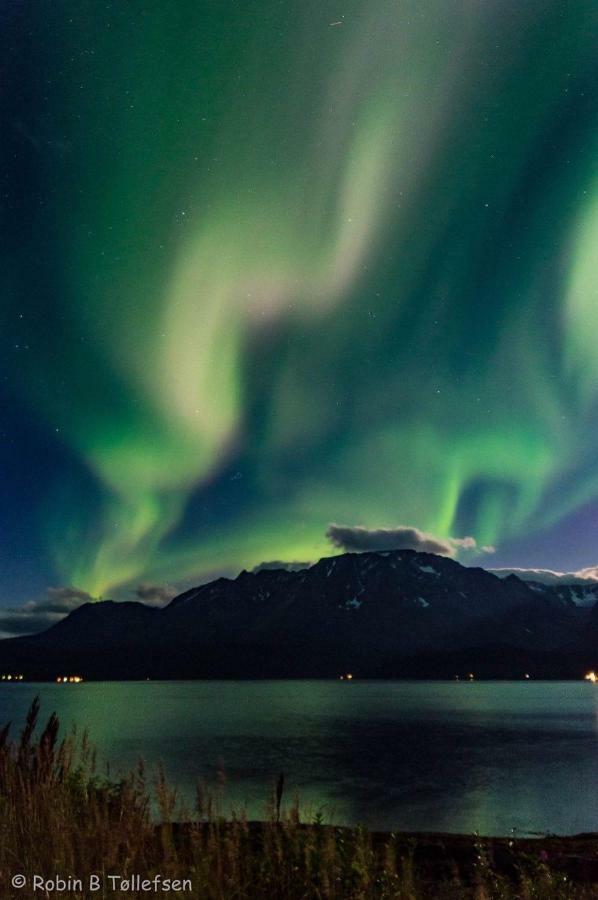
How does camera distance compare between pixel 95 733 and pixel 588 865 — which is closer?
pixel 588 865

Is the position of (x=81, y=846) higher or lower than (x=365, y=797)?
higher

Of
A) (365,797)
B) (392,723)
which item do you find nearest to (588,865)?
(365,797)

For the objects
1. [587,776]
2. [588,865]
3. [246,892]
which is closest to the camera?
[246,892]

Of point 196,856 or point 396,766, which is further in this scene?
point 396,766

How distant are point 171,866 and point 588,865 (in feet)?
39.8

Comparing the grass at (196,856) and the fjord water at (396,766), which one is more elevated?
the grass at (196,856)

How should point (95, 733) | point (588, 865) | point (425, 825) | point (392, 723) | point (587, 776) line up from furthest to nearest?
point (392, 723) < point (95, 733) < point (587, 776) < point (425, 825) < point (588, 865)

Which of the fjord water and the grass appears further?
the fjord water

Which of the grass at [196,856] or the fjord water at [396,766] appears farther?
the fjord water at [396,766]

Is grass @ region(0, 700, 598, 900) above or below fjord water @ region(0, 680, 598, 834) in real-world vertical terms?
above

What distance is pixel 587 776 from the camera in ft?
201

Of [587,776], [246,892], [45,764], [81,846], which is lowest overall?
[587,776]

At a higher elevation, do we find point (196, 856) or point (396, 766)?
point (196, 856)

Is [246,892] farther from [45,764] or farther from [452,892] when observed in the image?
[452,892]
